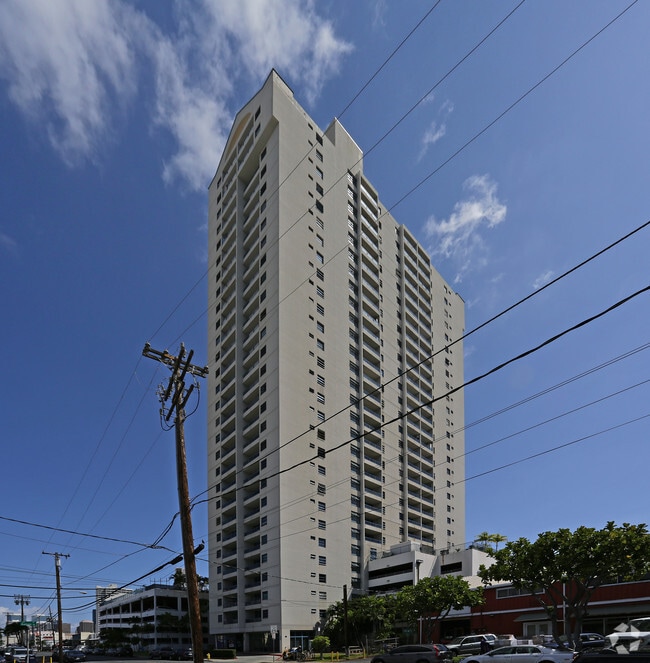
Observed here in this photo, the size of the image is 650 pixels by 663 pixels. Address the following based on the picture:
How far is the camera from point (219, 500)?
266 ft

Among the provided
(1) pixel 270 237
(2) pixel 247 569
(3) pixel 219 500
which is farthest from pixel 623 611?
(1) pixel 270 237

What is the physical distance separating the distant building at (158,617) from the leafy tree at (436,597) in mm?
64434

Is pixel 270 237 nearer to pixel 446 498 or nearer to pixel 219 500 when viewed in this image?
pixel 219 500

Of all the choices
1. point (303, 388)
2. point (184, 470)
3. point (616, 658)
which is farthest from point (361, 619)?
point (616, 658)

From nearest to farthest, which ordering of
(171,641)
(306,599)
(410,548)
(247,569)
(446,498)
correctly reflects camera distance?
(306,599) → (247,569) → (410,548) → (446,498) → (171,641)

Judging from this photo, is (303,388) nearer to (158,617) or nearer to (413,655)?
(413,655)

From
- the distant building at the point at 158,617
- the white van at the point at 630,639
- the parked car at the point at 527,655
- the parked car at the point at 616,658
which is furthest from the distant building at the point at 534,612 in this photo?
the distant building at the point at 158,617

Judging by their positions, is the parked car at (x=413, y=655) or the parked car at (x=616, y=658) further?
the parked car at (x=413, y=655)

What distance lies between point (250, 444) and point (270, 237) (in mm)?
29737


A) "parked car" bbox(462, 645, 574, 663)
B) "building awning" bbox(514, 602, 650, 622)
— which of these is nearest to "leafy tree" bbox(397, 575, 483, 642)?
"building awning" bbox(514, 602, 650, 622)

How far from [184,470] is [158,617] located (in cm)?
10857

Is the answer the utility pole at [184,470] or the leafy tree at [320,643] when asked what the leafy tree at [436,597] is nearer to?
the leafy tree at [320,643]

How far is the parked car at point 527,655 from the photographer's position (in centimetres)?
2444

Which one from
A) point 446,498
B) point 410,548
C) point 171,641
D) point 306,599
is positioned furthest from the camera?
point 171,641
